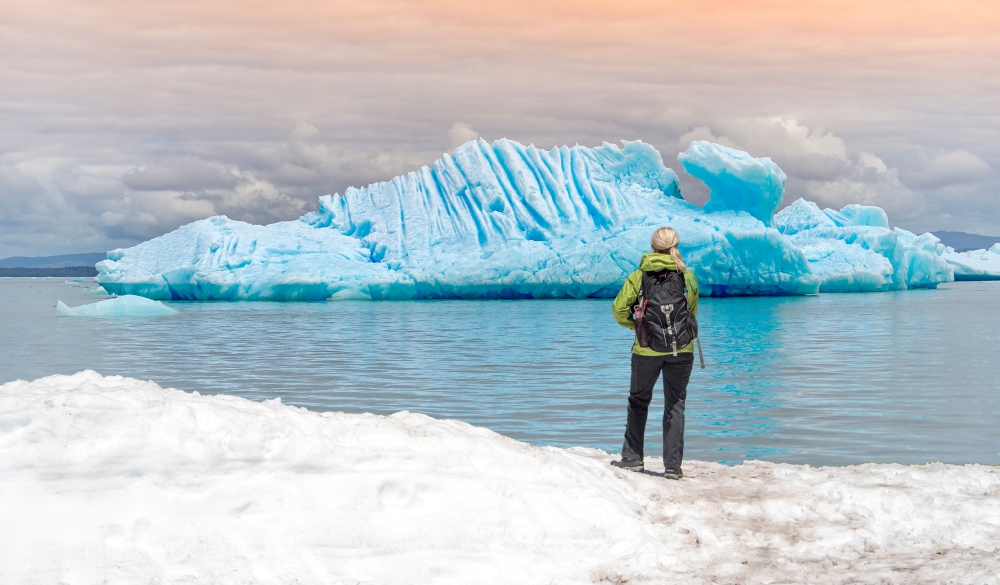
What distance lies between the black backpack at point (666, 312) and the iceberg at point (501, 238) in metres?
27.9

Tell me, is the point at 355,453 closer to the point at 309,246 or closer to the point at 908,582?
the point at 908,582

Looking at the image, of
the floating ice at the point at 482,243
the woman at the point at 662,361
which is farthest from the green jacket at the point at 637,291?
the floating ice at the point at 482,243

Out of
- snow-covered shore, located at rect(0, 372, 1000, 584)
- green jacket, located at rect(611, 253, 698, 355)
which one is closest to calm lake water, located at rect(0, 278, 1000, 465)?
green jacket, located at rect(611, 253, 698, 355)

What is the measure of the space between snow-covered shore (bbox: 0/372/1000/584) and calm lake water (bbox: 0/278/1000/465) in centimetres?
243

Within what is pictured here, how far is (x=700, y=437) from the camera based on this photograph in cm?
711

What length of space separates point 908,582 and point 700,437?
3912 millimetres

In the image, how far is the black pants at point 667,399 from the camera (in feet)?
15.4

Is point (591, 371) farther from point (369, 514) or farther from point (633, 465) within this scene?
point (369, 514)

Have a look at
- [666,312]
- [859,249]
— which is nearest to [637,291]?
[666,312]

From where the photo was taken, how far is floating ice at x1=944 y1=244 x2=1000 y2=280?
209 feet

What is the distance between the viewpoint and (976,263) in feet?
213

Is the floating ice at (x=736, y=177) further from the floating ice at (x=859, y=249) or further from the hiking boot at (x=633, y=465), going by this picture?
the hiking boot at (x=633, y=465)

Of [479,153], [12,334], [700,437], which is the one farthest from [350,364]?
[479,153]

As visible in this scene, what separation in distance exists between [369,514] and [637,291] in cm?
195
